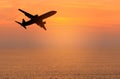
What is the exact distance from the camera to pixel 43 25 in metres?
135

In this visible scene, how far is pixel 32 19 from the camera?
12975cm

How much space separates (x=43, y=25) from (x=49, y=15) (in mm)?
3948

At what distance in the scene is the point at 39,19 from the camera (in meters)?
130

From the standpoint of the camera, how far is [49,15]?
449 ft

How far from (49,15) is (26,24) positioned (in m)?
8.50

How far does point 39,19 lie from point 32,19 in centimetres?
207

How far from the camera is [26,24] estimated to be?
13250cm

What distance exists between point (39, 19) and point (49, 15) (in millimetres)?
7318

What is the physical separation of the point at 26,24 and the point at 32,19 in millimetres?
3612

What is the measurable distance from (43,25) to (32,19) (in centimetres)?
643

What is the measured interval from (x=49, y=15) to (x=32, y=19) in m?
8.77
